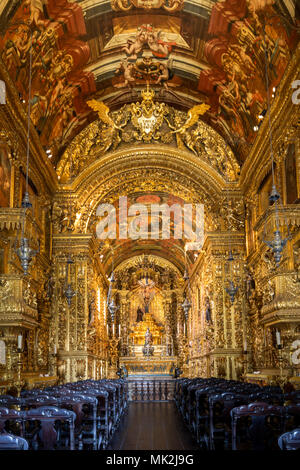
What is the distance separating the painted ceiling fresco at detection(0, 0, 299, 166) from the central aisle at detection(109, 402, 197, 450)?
926 cm

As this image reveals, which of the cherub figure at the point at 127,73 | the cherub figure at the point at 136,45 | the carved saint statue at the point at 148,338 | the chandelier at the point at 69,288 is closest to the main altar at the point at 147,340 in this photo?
the carved saint statue at the point at 148,338

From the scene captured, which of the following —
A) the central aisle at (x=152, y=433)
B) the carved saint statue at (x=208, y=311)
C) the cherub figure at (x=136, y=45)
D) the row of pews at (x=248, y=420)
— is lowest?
the central aisle at (x=152, y=433)

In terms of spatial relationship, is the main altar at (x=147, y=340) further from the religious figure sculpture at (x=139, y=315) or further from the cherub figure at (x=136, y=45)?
the cherub figure at (x=136, y=45)

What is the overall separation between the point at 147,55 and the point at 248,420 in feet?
41.8

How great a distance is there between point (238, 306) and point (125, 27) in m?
10.6

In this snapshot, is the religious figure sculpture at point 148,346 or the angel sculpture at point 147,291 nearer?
the religious figure sculpture at point 148,346

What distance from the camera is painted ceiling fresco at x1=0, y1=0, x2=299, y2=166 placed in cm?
1334

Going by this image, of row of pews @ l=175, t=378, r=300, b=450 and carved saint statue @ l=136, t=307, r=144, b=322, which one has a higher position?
carved saint statue @ l=136, t=307, r=144, b=322

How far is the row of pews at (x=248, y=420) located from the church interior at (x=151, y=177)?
0.11 m

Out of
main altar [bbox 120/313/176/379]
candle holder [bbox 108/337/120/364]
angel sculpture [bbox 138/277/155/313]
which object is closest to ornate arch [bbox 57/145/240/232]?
main altar [bbox 120/313/176/379]

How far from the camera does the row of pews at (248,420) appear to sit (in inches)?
225

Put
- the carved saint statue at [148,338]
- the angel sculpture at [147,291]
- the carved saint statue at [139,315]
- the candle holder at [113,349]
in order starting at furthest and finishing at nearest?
the carved saint statue at [139,315]
the angel sculpture at [147,291]
the carved saint statue at [148,338]
the candle holder at [113,349]

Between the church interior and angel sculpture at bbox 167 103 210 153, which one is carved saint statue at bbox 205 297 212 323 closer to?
the church interior
